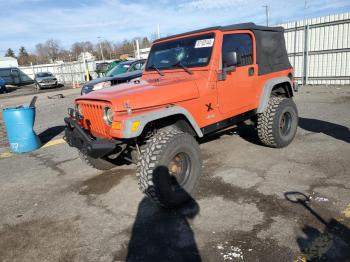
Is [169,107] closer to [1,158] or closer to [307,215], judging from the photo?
[307,215]

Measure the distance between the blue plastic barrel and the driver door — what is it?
176 inches

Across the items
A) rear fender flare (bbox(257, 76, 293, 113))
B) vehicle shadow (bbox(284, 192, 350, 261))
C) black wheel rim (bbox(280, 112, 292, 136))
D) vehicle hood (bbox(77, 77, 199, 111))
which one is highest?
vehicle hood (bbox(77, 77, 199, 111))

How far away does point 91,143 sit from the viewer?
11.8 feet

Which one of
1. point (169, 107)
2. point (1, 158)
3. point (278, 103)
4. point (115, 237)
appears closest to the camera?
point (115, 237)

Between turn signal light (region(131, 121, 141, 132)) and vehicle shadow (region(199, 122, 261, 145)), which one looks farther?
vehicle shadow (region(199, 122, 261, 145))

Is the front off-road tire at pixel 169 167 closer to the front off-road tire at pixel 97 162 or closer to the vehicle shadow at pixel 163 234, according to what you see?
the vehicle shadow at pixel 163 234

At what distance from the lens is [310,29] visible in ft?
46.2

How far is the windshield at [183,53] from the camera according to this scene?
4.41 metres

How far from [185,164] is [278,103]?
2.31m

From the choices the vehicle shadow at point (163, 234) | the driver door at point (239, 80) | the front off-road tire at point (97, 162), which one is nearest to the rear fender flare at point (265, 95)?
the driver door at point (239, 80)

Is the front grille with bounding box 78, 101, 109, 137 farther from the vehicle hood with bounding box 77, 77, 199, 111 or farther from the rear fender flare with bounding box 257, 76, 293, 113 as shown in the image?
the rear fender flare with bounding box 257, 76, 293, 113

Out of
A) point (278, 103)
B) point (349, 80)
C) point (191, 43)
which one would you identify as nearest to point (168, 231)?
point (191, 43)

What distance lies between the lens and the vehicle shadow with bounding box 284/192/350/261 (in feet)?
8.98

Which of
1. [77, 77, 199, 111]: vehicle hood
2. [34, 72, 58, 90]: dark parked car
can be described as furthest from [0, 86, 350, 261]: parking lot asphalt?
[34, 72, 58, 90]: dark parked car
